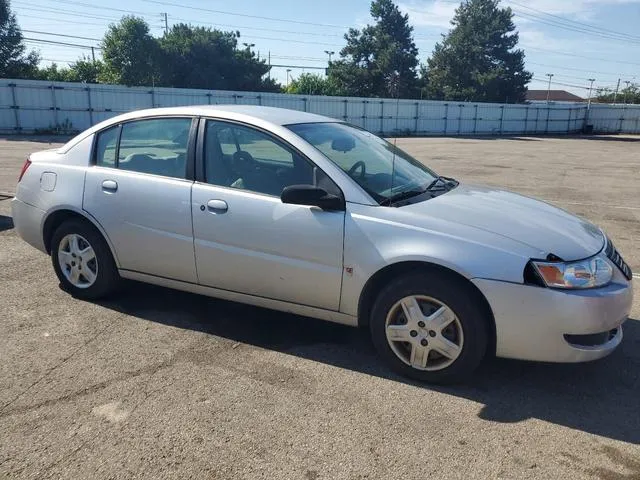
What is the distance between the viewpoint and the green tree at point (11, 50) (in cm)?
3400

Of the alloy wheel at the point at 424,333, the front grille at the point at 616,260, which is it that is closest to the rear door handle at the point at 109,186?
the alloy wheel at the point at 424,333

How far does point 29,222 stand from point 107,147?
1.01 meters

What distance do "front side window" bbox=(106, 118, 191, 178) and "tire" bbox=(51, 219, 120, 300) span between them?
23.5 inches

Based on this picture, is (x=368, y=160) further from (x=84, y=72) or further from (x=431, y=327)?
(x=84, y=72)

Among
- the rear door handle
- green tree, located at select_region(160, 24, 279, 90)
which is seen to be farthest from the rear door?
green tree, located at select_region(160, 24, 279, 90)

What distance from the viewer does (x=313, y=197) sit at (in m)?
3.49

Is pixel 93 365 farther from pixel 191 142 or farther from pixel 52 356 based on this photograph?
pixel 191 142

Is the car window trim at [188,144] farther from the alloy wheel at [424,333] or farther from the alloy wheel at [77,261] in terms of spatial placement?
the alloy wheel at [424,333]

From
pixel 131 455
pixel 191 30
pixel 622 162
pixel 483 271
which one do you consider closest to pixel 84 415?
pixel 131 455

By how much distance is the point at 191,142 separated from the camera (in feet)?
13.5

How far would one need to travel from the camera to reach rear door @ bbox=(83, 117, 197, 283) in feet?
13.4

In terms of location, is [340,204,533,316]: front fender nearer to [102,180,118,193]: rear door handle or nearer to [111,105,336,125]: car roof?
[111,105,336,125]: car roof

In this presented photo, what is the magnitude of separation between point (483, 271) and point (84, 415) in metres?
2.35

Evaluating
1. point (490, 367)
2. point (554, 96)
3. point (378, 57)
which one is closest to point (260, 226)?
point (490, 367)
